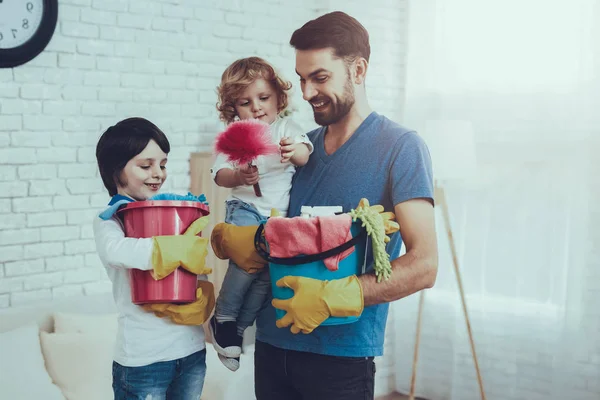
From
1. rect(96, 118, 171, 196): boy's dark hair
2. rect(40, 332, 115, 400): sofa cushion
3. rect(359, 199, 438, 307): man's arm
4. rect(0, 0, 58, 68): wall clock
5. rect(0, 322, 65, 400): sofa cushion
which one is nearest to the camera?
rect(359, 199, 438, 307): man's arm

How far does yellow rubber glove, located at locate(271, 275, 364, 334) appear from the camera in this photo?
1.35 m

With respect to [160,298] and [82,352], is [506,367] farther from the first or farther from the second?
[160,298]

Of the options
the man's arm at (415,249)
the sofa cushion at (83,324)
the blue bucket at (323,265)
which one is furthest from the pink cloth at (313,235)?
the sofa cushion at (83,324)

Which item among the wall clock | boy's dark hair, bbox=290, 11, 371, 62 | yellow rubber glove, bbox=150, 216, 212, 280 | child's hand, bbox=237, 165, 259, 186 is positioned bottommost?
yellow rubber glove, bbox=150, 216, 212, 280

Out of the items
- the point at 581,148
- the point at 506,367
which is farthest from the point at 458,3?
the point at 506,367

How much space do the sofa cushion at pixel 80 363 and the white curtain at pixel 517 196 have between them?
66.9 inches

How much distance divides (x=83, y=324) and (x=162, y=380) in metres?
1.34

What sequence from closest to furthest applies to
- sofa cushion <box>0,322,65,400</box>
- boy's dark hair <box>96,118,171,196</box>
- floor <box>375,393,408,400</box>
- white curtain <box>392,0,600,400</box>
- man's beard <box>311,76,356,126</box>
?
1. man's beard <box>311,76,356,126</box>
2. boy's dark hair <box>96,118,171,196</box>
3. sofa cushion <box>0,322,65,400</box>
4. white curtain <box>392,0,600,400</box>
5. floor <box>375,393,408,400</box>

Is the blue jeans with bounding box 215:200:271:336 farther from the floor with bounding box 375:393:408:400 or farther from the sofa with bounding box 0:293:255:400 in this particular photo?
the floor with bounding box 375:393:408:400

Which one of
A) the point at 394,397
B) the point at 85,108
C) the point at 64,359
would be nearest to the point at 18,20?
the point at 85,108

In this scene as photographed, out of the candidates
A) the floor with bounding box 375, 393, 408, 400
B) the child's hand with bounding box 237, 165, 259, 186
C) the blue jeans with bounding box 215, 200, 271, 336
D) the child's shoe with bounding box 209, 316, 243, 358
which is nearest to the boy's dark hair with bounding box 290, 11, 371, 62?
the child's hand with bounding box 237, 165, 259, 186

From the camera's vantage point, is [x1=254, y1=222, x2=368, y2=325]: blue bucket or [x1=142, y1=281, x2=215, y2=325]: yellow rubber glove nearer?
[x1=254, y1=222, x2=368, y2=325]: blue bucket

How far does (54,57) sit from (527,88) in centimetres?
209

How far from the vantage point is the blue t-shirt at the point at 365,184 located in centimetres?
149
